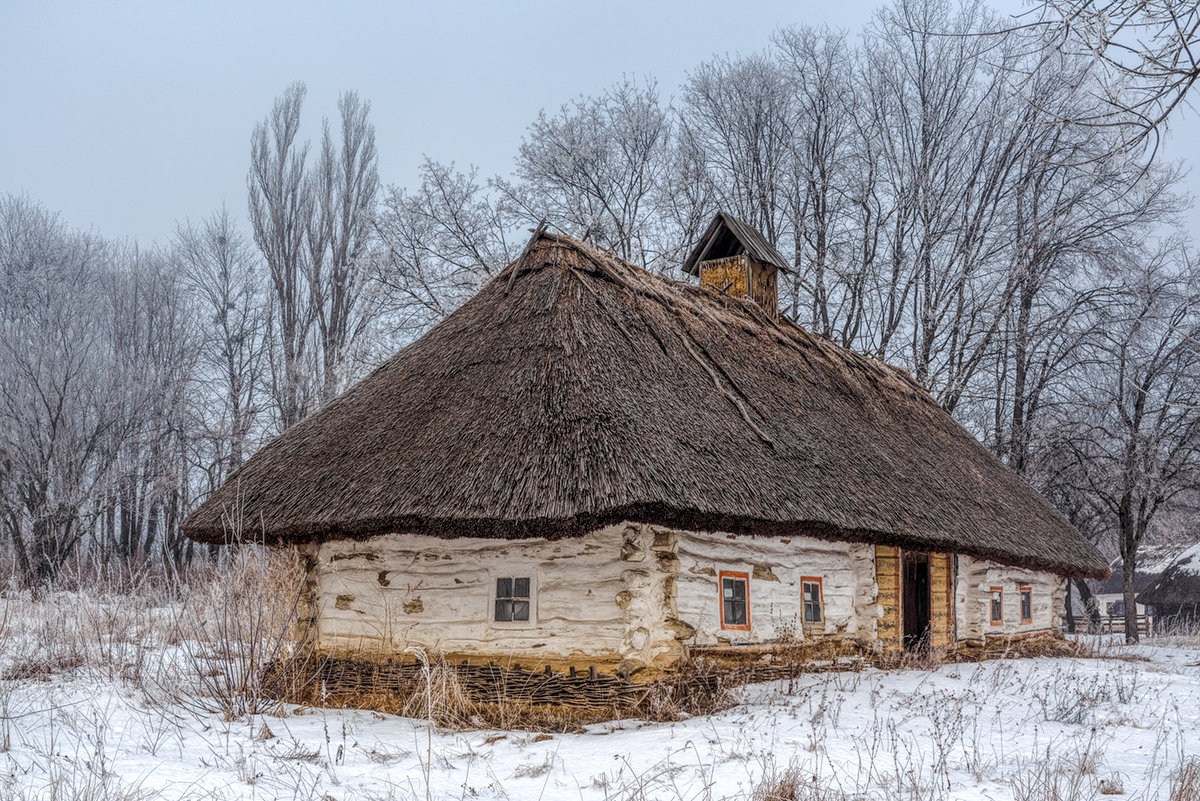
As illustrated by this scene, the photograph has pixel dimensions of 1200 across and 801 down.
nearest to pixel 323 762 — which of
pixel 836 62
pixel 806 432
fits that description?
pixel 806 432

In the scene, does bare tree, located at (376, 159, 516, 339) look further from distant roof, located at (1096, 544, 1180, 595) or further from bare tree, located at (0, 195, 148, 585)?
distant roof, located at (1096, 544, 1180, 595)

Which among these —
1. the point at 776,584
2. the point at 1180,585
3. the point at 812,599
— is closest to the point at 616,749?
the point at 776,584

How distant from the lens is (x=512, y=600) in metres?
9.38

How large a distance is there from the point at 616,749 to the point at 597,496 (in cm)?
205

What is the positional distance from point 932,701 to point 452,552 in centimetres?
506

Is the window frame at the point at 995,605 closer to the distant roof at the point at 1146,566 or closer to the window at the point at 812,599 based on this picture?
the window at the point at 812,599

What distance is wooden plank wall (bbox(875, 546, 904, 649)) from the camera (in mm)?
12555

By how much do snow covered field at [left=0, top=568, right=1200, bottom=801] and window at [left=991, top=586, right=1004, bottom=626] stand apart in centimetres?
540

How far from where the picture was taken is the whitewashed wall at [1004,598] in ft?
48.9

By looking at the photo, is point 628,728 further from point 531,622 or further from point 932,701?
point 932,701

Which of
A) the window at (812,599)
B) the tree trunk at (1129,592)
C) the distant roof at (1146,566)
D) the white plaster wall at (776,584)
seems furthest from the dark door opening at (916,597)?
the distant roof at (1146,566)

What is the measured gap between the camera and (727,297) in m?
15.2

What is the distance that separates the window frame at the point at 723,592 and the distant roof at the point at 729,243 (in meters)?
7.90

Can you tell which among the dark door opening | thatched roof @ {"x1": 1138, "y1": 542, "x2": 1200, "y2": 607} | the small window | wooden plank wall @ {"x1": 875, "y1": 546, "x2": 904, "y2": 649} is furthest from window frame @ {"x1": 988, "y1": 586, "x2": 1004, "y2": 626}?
thatched roof @ {"x1": 1138, "y1": 542, "x2": 1200, "y2": 607}
